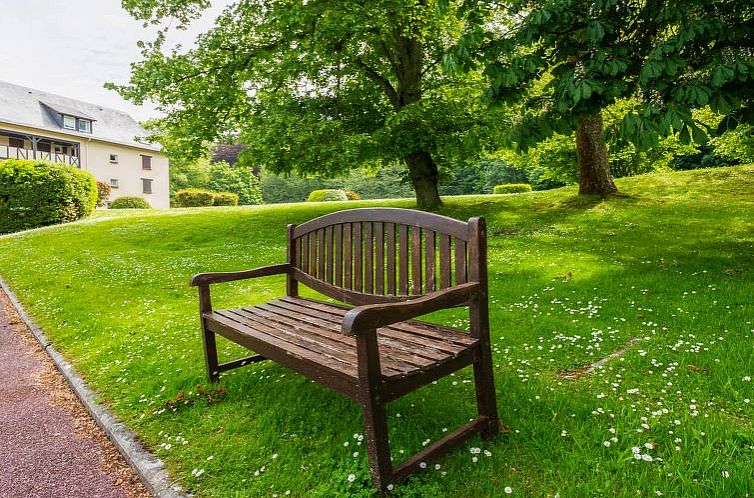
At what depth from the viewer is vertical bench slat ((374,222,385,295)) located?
11.6 ft

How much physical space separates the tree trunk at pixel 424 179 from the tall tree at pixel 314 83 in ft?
0.20

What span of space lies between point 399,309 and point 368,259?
52.2 inches

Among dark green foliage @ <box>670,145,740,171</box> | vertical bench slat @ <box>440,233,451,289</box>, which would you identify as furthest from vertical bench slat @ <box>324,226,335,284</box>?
dark green foliage @ <box>670,145,740,171</box>

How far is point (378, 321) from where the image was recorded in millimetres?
2387

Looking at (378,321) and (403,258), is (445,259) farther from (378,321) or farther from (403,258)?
(378,321)

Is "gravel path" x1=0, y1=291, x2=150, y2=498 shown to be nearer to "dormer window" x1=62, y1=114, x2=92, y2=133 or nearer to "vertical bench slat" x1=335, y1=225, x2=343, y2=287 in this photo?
"vertical bench slat" x1=335, y1=225, x2=343, y2=287

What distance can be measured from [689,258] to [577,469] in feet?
20.4

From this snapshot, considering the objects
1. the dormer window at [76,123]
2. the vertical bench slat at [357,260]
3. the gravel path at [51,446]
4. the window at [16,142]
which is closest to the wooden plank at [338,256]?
the vertical bench slat at [357,260]

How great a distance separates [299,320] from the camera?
3689 mm

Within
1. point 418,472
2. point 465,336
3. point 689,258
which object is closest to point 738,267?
point 689,258

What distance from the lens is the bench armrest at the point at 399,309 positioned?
2285 mm

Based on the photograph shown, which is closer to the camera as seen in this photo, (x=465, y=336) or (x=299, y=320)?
(x=465, y=336)

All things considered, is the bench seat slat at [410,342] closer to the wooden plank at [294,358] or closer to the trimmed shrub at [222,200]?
the wooden plank at [294,358]

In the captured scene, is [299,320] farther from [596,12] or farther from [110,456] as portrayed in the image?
[596,12]
